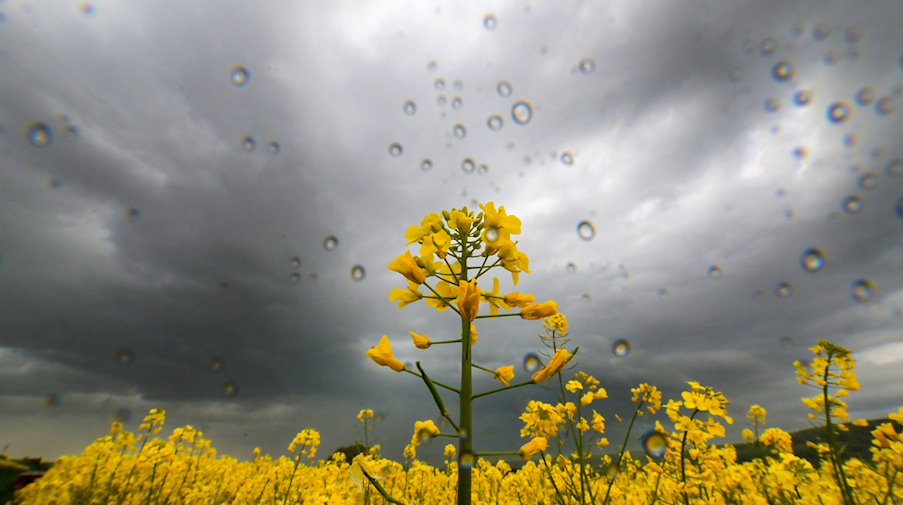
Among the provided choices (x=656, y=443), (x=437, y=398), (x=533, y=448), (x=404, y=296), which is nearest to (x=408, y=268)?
(x=404, y=296)

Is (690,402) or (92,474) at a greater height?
(690,402)

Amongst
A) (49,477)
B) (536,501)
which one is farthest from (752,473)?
(49,477)

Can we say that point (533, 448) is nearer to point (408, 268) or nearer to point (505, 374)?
point (505, 374)

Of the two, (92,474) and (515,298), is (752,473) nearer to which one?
(515,298)

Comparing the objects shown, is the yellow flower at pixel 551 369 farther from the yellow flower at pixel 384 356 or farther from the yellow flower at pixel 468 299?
the yellow flower at pixel 384 356

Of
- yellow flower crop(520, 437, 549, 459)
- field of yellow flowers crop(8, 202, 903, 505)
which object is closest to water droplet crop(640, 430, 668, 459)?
field of yellow flowers crop(8, 202, 903, 505)

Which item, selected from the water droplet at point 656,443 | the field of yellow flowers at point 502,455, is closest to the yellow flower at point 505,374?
the field of yellow flowers at point 502,455

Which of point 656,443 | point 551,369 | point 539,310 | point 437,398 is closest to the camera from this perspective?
point 437,398
